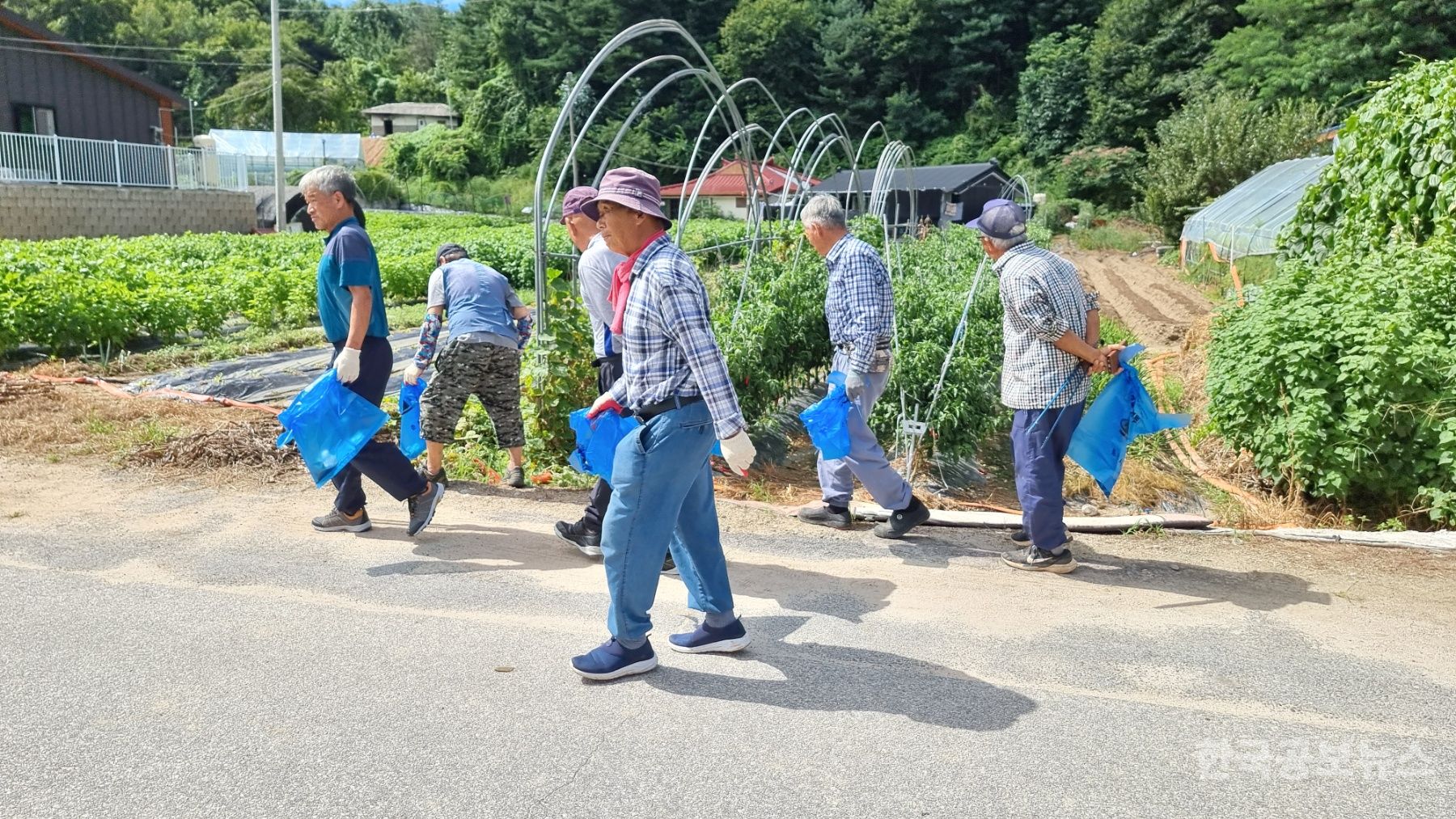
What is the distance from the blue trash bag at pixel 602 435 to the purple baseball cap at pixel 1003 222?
1.93 m

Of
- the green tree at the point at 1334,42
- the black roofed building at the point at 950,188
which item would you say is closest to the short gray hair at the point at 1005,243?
the green tree at the point at 1334,42

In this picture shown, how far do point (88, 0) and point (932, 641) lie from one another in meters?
81.1

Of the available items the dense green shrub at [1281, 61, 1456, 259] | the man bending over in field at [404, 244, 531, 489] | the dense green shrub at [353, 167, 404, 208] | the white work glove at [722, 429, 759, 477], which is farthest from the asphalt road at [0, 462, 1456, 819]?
the dense green shrub at [353, 167, 404, 208]

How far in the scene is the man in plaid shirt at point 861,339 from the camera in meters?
5.62

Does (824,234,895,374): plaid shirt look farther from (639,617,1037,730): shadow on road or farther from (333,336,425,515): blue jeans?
(333,336,425,515): blue jeans

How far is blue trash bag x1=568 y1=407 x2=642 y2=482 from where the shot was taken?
4.57 meters

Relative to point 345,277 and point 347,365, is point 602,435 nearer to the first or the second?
point 347,365

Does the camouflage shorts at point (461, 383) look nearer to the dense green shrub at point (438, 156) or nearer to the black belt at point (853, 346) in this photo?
the black belt at point (853, 346)

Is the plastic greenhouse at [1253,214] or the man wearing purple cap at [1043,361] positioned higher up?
the plastic greenhouse at [1253,214]

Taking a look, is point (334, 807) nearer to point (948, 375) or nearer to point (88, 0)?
point (948, 375)

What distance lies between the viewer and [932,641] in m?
4.35

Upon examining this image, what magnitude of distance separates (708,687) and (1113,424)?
256cm

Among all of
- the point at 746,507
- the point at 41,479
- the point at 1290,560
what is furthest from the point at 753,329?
the point at 41,479

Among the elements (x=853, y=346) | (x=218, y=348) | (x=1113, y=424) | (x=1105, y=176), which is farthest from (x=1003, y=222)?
(x=1105, y=176)
